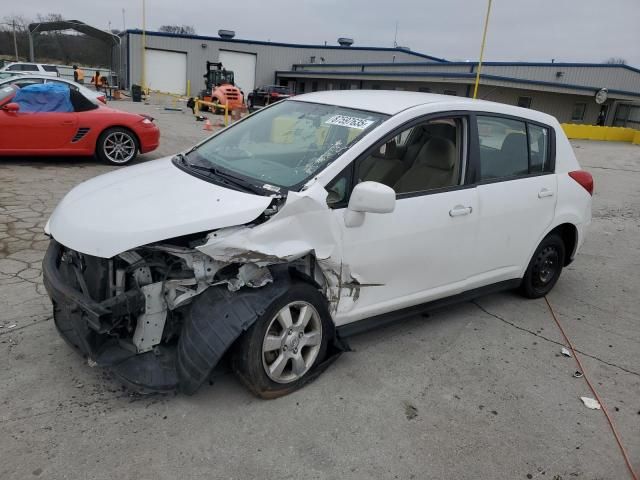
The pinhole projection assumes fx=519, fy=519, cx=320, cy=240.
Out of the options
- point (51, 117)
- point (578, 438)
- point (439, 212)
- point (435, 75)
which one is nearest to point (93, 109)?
point (51, 117)

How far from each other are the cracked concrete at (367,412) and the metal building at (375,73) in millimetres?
24340

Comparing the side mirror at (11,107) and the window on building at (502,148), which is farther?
the side mirror at (11,107)

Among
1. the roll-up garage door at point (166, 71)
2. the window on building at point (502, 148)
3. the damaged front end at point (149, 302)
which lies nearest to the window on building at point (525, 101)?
the roll-up garage door at point (166, 71)

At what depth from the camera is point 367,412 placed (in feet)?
9.77

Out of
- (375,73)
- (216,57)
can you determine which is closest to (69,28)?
(216,57)

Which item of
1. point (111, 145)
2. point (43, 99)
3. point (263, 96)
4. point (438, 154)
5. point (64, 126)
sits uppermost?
point (438, 154)

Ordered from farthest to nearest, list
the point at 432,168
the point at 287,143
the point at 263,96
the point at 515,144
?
the point at 263,96 → the point at 515,144 → the point at 432,168 → the point at 287,143

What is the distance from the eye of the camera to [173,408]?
9.45 feet

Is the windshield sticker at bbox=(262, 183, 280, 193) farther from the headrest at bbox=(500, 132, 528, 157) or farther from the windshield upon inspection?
the headrest at bbox=(500, 132, 528, 157)

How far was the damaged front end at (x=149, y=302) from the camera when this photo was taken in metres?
2.68

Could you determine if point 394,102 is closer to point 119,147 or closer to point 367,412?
point 367,412

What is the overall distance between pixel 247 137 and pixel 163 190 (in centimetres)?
99

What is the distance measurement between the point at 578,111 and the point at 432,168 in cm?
3248

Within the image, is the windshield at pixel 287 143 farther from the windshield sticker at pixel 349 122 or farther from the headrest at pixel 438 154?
the headrest at pixel 438 154
